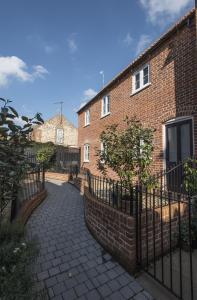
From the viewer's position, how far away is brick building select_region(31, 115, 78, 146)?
26.3 m

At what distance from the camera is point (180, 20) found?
22.2ft

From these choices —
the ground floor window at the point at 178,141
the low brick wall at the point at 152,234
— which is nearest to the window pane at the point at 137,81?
the ground floor window at the point at 178,141

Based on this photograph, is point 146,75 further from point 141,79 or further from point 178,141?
point 178,141

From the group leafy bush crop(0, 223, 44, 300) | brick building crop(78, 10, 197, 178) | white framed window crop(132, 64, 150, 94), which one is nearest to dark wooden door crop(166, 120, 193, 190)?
brick building crop(78, 10, 197, 178)

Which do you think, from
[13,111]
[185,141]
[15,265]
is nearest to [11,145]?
[13,111]

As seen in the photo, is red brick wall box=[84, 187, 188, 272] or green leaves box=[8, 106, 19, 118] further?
red brick wall box=[84, 187, 188, 272]

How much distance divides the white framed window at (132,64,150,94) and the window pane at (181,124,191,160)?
3.05 meters

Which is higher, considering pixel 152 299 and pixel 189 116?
pixel 189 116

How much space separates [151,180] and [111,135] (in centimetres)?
179

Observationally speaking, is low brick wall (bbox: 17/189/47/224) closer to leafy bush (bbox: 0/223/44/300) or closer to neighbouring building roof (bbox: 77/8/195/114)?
leafy bush (bbox: 0/223/44/300)

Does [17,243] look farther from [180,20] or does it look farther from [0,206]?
[180,20]

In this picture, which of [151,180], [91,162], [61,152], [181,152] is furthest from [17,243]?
[61,152]

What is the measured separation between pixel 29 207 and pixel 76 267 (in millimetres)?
3440

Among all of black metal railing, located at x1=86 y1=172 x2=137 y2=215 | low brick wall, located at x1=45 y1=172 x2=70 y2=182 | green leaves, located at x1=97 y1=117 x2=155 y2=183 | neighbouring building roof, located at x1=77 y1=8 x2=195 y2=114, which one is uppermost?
neighbouring building roof, located at x1=77 y1=8 x2=195 y2=114
